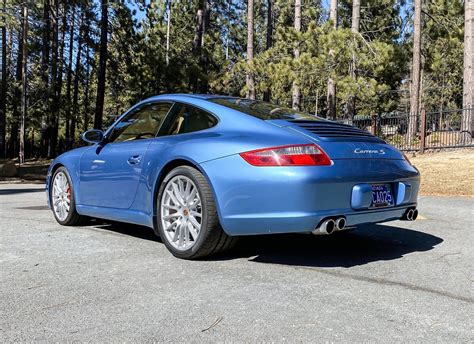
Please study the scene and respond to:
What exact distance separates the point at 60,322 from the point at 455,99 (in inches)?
2333

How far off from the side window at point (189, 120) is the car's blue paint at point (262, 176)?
66mm

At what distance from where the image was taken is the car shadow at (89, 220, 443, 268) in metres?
4.09

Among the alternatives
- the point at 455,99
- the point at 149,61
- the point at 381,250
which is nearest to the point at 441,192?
the point at 381,250

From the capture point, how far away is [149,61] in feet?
78.7

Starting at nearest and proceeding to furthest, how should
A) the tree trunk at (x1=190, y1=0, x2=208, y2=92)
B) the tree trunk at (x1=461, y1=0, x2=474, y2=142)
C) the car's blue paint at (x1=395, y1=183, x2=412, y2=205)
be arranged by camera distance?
the car's blue paint at (x1=395, y1=183, x2=412, y2=205)
the tree trunk at (x1=461, y1=0, x2=474, y2=142)
the tree trunk at (x1=190, y1=0, x2=208, y2=92)

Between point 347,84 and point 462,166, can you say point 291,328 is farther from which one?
point 347,84

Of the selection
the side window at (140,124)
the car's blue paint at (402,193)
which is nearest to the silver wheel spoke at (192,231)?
the side window at (140,124)

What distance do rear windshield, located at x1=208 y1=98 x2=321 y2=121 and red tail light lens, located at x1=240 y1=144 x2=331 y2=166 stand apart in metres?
0.55

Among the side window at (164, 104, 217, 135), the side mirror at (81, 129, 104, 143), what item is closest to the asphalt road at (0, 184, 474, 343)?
the side mirror at (81, 129, 104, 143)

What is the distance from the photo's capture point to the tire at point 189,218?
381 centimetres

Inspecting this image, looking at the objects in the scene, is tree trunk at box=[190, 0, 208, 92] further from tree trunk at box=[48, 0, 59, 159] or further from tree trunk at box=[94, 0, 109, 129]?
tree trunk at box=[48, 0, 59, 159]

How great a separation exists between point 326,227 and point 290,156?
1.85 feet

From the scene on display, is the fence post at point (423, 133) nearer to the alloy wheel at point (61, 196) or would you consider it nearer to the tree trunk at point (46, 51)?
the alloy wheel at point (61, 196)

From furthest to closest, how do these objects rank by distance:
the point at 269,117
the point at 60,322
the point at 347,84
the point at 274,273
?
1. the point at 347,84
2. the point at 269,117
3. the point at 274,273
4. the point at 60,322
